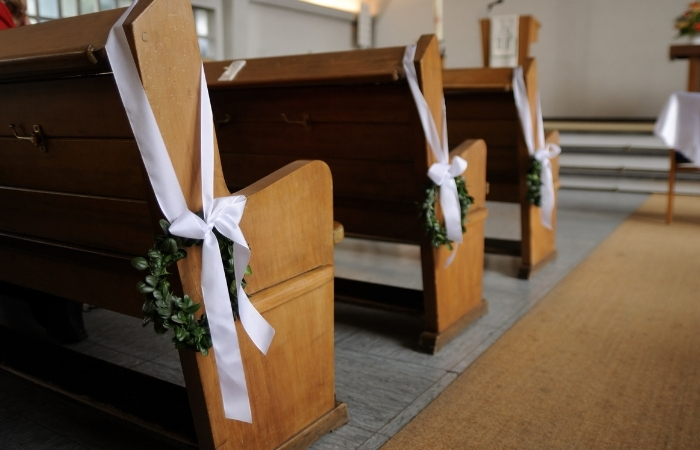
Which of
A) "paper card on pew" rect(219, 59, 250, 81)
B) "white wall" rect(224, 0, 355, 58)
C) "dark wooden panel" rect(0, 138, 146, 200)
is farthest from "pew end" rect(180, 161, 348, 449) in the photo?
"white wall" rect(224, 0, 355, 58)

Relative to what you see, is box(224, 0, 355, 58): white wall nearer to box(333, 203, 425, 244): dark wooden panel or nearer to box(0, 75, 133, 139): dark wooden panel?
box(333, 203, 425, 244): dark wooden panel

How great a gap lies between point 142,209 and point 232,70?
3.25 feet

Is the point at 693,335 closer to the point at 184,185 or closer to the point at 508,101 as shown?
the point at 508,101

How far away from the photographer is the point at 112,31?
1.04 m

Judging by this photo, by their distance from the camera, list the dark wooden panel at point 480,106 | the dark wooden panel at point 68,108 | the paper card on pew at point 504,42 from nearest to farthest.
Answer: the dark wooden panel at point 68,108, the dark wooden panel at point 480,106, the paper card on pew at point 504,42

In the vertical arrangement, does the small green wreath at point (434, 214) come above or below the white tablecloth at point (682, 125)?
below

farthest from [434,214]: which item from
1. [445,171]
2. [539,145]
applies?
[539,145]

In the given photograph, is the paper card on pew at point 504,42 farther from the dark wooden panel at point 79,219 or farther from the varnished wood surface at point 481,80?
the dark wooden panel at point 79,219

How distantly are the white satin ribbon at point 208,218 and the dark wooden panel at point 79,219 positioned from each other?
0.18 m

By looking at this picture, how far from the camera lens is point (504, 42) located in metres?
4.56

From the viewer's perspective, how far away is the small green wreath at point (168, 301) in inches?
44.1

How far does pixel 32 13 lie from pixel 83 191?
13.5 ft

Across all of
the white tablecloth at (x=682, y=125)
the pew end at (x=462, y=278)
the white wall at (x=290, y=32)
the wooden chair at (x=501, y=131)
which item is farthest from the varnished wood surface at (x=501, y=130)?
the white wall at (x=290, y=32)

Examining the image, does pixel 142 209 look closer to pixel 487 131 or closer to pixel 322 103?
pixel 322 103
